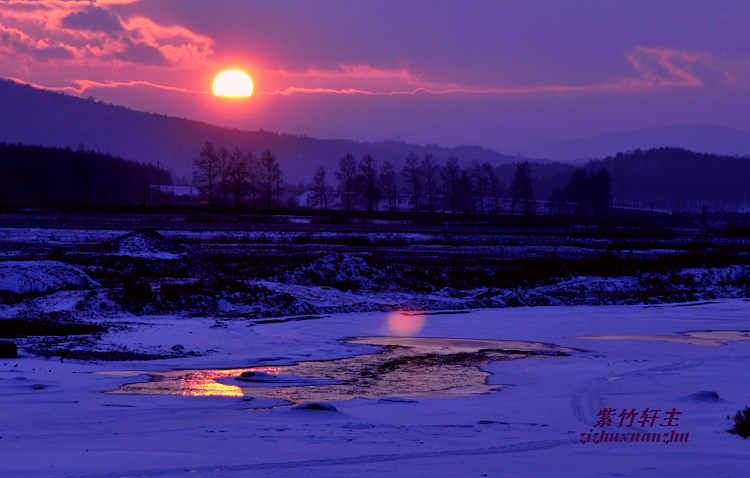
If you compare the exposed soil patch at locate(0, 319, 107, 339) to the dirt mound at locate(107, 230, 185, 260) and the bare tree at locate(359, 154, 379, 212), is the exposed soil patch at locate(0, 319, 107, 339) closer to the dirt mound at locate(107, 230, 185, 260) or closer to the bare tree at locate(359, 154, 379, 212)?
the dirt mound at locate(107, 230, 185, 260)

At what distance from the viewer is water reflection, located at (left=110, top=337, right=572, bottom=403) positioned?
1199 centimetres

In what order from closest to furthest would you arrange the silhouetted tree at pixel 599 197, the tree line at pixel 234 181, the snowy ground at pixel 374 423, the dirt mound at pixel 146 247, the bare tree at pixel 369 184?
1. the snowy ground at pixel 374 423
2. the dirt mound at pixel 146 247
3. the bare tree at pixel 369 184
4. the tree line at pixel 234 181
5. the silhouetted tree at pixel 599 197

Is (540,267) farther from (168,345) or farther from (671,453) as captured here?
(671,453)

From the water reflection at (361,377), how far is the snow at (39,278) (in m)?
11.5

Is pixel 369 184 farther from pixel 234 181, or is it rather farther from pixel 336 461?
pixel 336 461

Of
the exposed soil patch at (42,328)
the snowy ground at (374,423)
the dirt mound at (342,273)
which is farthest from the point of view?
the dirt mound at (342,273)

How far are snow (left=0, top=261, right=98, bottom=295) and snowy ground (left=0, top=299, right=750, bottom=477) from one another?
292 inches

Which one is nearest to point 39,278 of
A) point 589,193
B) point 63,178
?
point 589,193

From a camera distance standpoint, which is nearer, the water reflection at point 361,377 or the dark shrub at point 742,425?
the dark shrub at point 742,425

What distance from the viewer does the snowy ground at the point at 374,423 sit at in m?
7.96

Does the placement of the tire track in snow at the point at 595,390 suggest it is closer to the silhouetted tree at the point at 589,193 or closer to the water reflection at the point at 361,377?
the water reflection at the point at 361,377

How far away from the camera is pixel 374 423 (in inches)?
388

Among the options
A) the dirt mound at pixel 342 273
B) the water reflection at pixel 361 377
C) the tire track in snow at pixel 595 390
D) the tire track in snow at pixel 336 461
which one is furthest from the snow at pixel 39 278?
the tire track in snow at pixel 336 461

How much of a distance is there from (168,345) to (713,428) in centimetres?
1091
